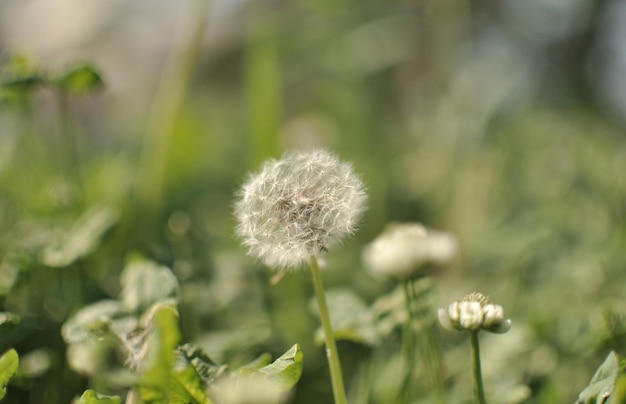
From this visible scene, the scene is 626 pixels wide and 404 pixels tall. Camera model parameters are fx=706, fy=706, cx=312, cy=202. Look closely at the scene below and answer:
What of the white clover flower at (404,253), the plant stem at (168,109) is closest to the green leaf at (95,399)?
the white clover flower at (404,253)

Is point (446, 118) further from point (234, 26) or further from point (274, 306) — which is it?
point (234, 26)

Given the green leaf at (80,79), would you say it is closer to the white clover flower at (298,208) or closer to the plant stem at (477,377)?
the white clover flower at (298,208)

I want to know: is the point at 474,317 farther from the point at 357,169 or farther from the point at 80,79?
the point at 357,169

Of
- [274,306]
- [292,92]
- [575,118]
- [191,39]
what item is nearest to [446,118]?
[575,118]

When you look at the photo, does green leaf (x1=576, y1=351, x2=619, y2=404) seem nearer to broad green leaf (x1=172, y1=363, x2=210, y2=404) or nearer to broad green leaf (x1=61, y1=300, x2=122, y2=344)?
broad green leaf (x1=172, y1=363, x2=210, y2=404)

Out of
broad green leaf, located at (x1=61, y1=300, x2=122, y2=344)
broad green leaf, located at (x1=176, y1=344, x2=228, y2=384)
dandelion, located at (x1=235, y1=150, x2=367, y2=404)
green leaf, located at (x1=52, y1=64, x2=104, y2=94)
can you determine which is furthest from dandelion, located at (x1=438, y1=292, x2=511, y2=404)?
green leaf, located at (x1=52, y1=64, x2=104, y2=94)

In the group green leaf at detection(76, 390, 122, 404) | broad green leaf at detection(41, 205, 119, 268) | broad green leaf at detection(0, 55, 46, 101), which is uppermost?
broad green leaf at detection(0, 55, 46, 101)
